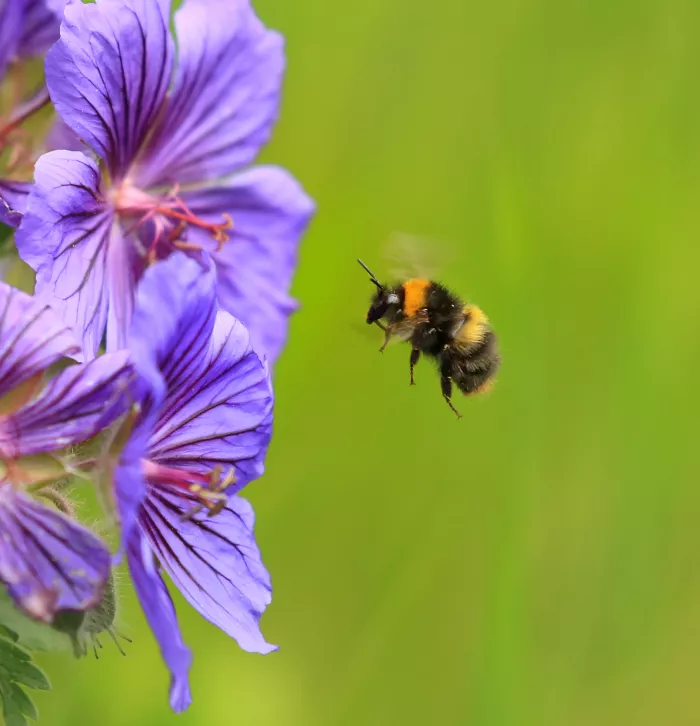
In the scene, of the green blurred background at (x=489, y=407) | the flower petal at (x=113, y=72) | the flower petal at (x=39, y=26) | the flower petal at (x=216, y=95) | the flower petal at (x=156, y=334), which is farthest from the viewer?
the green blurred background at (x=489, y=407)

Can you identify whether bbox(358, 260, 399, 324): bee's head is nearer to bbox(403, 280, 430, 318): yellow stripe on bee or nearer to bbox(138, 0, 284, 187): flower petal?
bbox(403, 280, 430, 318): yellow stripe on bee

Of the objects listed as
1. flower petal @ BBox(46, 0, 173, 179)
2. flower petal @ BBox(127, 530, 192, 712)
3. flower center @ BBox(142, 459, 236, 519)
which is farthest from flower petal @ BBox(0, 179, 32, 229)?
flower petal @ BBox(127, 530, 192, 712)

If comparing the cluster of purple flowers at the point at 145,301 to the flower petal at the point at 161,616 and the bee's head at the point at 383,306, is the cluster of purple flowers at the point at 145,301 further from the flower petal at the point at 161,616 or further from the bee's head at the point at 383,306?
the bee's head at the point at 383,306

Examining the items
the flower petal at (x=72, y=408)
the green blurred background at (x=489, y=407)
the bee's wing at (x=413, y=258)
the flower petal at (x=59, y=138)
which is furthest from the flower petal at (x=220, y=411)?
the green blurred background at (x=489, y=407)

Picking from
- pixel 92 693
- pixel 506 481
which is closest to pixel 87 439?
pixel 92 693

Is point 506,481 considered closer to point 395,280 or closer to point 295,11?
point 395,280

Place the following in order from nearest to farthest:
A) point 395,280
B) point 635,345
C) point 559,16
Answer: point 395,280 < point 635,345 < point 559,16
